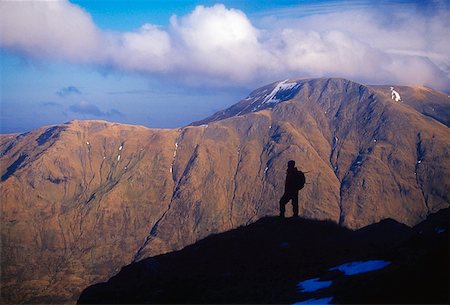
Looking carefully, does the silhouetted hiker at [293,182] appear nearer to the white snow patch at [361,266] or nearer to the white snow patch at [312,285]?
the white snow patch at [361,266]

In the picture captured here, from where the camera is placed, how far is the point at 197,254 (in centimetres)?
4888

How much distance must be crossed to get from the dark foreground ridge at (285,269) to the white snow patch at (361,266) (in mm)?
613

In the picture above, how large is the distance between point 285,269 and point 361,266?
835 cm

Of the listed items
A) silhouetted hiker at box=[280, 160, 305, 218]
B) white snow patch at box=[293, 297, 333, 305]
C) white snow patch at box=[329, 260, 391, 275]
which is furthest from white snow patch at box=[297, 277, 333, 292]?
silhouetted hiker at box=[280, 160, 305, 218]

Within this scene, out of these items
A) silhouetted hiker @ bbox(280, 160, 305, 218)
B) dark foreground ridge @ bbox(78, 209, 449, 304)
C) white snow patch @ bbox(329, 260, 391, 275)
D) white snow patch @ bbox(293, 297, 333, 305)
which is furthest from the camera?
silhouetted hiker @ bbox(280, 160, 305, 218)

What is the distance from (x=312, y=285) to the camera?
30.8 meters

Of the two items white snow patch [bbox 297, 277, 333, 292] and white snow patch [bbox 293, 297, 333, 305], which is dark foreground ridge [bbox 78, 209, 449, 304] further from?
white snow patch [bbox 293, 297, 333, 305]

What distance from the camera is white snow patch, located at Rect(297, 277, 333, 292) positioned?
98.1 ft

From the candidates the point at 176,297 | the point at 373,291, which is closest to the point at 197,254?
the point at 176,297

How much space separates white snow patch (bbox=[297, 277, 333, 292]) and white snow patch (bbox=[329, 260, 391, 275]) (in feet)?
6.85

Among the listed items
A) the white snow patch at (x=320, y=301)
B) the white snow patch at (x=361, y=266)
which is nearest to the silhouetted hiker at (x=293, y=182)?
the white snow patch at (x=361, y=266)

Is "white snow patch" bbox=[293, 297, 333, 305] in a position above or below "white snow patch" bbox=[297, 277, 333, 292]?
above

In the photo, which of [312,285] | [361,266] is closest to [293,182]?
[361,266]

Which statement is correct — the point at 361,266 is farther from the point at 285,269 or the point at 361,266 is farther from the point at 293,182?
the point at 293,182
